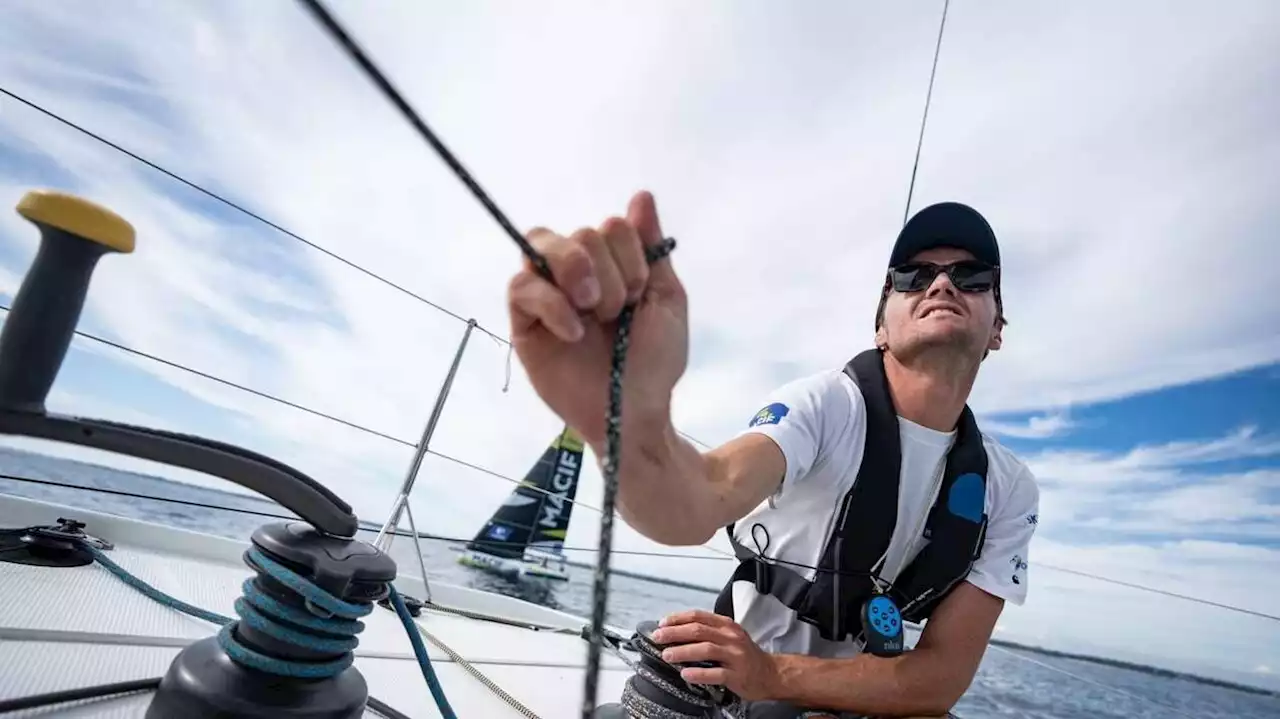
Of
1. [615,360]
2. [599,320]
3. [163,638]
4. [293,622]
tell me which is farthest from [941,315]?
[163,638]

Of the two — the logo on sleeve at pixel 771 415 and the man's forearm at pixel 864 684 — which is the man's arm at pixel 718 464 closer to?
the logo on sleeve at pixel 771 415

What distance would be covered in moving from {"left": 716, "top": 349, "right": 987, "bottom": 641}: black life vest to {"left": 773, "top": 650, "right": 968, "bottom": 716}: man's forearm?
0.13 metres

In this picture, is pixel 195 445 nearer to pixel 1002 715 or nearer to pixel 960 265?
pixel 960 265

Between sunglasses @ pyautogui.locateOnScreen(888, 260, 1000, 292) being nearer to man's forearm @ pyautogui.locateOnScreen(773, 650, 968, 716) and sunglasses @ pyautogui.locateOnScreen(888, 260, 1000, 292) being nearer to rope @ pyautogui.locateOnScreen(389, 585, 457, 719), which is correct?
man's forearm @ pyautogui.locateOnScreen(773, 650, 968, 716)

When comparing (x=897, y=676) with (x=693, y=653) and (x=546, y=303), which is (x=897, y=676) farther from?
(x=546, y=303)

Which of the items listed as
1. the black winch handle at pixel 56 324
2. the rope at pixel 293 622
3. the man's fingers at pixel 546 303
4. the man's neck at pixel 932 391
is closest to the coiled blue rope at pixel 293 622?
the rope at pixel 293 622

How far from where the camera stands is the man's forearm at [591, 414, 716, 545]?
0.90 meters

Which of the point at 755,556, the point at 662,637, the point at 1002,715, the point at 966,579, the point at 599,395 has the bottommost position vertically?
the point at 1002,715

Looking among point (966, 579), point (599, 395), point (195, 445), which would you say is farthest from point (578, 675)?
point (195, 445)

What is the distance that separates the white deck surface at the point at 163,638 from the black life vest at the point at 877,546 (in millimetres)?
507

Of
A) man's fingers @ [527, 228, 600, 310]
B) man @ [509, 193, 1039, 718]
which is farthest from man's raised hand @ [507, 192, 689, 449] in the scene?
man @ [509, 193, 1039, 718]

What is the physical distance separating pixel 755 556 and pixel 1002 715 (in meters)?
7.04

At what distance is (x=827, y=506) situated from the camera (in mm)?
1443

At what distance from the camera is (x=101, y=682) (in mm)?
839
